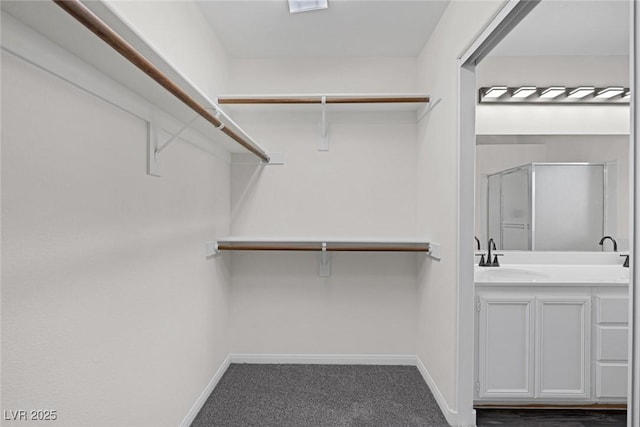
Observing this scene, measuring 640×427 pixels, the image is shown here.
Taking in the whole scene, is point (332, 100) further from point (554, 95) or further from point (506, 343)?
point (506, 343)

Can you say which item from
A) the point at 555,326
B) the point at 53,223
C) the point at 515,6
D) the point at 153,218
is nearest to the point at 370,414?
the point at 555,326

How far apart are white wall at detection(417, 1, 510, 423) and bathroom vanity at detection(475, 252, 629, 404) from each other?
0.19 metres

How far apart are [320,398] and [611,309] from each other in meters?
1.76

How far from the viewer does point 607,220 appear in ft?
8.70

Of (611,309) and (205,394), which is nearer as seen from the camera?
(611,309)

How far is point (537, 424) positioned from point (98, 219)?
95.5 inches

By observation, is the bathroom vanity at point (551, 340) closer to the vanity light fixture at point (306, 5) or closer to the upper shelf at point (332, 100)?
the upper shelf at point (332, 100)

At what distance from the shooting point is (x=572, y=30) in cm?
235

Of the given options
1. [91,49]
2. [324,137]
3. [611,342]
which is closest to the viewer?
[91,49]

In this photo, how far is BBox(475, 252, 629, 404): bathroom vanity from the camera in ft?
6.86

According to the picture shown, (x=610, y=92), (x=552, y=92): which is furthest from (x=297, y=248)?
(x=610, y=92)

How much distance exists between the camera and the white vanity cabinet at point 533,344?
210cm

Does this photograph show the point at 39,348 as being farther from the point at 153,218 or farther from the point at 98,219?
the point at 153,218

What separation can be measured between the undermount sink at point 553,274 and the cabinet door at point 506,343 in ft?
0.48
